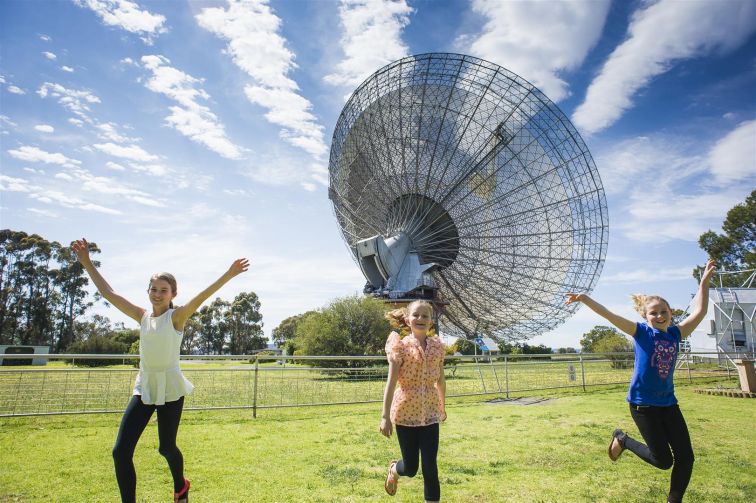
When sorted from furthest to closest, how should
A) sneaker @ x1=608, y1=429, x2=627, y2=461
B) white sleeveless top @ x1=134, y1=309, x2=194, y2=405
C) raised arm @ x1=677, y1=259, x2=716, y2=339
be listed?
sneaker @ x1=608, y1=429, x2=627, y2=461 < raised arm @ x1=677, y1=259, x2=716, y2=339 < white sleeveless top @ x1=134, y1=309, x2=194, y2=405

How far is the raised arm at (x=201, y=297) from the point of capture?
4.08 meters

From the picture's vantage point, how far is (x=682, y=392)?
14086 mm

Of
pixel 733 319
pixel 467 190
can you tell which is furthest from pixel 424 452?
pixel 733 319

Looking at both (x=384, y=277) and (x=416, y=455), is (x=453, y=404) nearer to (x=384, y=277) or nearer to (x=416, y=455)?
(x=416, y=455)

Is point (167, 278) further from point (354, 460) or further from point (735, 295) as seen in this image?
point (735, 295)

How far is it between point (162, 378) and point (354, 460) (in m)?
3.01

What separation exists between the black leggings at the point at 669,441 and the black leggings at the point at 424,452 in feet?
6.44

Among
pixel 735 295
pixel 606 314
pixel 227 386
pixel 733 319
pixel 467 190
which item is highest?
pixel 467 190

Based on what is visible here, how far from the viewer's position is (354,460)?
6043 millimetres

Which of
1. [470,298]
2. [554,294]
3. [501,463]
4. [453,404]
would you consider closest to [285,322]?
[470,298]

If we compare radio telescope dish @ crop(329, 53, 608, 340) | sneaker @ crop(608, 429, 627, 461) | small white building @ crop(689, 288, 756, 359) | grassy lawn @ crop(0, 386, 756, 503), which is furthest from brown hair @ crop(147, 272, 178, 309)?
small white building @ crop(689, 288, 756, 359)

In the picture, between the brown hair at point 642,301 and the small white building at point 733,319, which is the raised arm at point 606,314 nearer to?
the brown hair at point 642,301

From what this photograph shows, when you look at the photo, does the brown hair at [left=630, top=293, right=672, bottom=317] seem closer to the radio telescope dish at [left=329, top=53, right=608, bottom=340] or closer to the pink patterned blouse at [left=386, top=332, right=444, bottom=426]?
the pink patterned blouse at [left=386, top=332, right=444, bottom=426]

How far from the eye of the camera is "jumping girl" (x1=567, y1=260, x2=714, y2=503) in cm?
410
